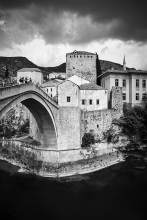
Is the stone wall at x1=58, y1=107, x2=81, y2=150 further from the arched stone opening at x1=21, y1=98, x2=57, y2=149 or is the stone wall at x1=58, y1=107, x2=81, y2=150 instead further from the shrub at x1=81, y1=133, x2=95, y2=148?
the shrub at x1=81, y1=133, x2=95, y2=148

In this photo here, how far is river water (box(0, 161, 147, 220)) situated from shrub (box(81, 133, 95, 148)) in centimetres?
293

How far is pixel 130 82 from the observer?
27.3m

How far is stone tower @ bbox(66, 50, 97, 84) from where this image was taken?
2989 centimetres

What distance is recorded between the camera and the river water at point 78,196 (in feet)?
45.2

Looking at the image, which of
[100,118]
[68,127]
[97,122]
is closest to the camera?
[68,127]

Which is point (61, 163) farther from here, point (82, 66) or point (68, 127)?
point (82, 66)

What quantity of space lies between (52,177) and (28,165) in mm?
3528

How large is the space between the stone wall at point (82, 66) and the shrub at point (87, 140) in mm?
11033

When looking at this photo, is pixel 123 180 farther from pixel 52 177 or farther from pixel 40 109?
pixel 40 109

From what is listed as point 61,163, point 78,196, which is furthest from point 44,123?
point 78,196

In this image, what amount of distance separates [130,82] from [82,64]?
7.29 metres

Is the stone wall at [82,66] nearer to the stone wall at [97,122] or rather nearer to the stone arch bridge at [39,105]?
the stone wall at [97,122]

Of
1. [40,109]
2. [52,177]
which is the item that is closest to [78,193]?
[52,177]

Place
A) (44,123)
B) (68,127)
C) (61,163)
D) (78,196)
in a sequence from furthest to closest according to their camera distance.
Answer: (44,123), (68,127), (61,163), (78,196)
